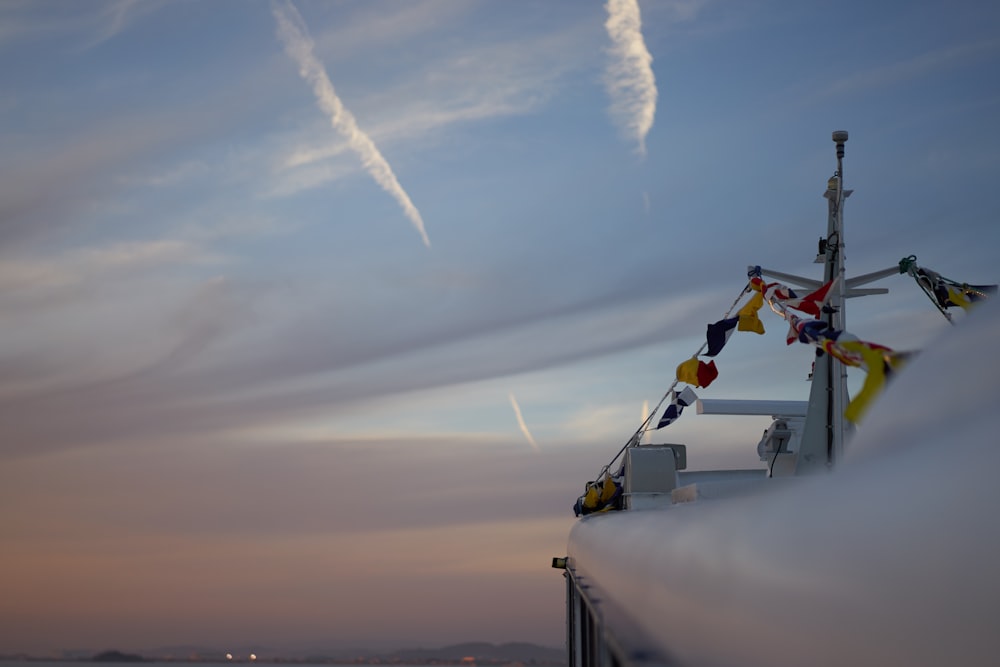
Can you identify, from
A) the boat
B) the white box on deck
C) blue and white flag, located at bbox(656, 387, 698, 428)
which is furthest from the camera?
blue and white flag, located at bbox(656, 387, 698, 428)

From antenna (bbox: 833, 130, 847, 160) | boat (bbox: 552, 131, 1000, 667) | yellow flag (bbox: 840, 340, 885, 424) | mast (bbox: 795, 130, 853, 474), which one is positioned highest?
antenna (bbox: 833, 130, 847, 160)

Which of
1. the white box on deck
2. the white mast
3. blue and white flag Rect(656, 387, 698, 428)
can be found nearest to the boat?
the white mast

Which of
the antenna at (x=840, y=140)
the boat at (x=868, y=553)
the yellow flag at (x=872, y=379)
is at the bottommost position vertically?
the boat at (x=868, y=553)

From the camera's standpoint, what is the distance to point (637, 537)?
4746mm

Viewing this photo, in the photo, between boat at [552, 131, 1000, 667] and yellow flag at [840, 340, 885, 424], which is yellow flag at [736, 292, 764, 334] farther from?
boat at [552, 131, 1000, 667]

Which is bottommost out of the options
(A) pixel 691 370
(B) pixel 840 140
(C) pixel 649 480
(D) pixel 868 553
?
(D) pixel 868 553

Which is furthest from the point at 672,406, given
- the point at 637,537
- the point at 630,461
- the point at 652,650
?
the point at 652,650

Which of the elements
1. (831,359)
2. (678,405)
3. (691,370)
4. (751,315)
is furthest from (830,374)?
(678,405)

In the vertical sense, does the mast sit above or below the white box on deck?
above

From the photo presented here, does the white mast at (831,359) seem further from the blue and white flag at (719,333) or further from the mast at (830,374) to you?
the blue and white flag at (719,333)

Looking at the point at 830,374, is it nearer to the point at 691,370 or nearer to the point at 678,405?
the point at 691,370

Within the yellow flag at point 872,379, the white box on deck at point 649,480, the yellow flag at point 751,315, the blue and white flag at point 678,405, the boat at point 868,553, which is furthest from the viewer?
the blue and white flag at point 678,405

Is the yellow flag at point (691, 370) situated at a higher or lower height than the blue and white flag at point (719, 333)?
lower

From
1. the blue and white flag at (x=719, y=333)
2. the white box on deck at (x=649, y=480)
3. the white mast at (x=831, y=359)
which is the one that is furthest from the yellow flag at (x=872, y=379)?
the blue and white flag at (x=719, y=333)
